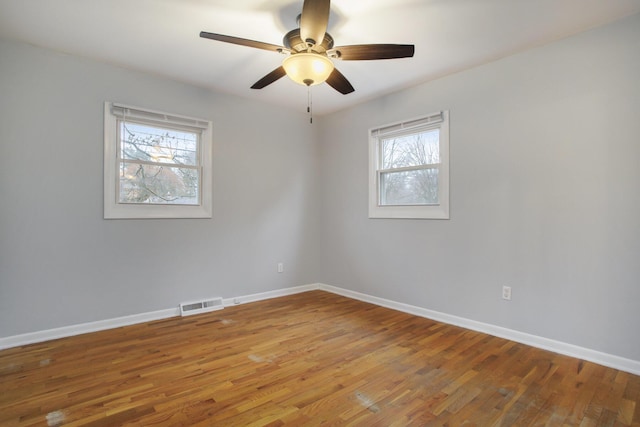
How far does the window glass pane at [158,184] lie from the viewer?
330cm

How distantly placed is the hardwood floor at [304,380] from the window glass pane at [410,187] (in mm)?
1379

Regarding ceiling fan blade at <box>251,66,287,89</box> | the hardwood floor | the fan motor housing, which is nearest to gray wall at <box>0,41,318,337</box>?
the hardwood floor

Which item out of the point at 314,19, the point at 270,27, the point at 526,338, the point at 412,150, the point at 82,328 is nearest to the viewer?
the point at 314,19

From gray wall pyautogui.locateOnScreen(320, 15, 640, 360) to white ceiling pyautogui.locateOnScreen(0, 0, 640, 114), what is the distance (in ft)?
0.90

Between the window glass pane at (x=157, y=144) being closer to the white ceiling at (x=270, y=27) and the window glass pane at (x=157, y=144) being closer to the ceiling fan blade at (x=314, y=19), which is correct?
the white ceiling at (x=270, y=27)

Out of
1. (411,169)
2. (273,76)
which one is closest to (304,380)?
(273,76)

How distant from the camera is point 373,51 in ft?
7.22

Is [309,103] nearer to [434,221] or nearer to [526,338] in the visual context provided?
[434,221]

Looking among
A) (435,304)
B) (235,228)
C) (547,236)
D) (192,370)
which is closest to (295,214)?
(235,228)

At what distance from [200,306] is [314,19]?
10.1 ft

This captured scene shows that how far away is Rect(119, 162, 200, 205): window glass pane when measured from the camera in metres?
3.30

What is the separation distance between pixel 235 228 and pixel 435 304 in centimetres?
244

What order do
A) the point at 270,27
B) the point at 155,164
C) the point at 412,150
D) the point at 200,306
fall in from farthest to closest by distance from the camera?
the point at 412,150
the point at 200,306
the point at 155,164
the point at 270,27

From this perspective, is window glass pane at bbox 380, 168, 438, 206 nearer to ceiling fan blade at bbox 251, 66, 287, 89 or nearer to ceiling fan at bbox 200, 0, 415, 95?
ceiling fan at bbox 200, 0, 415, 95
